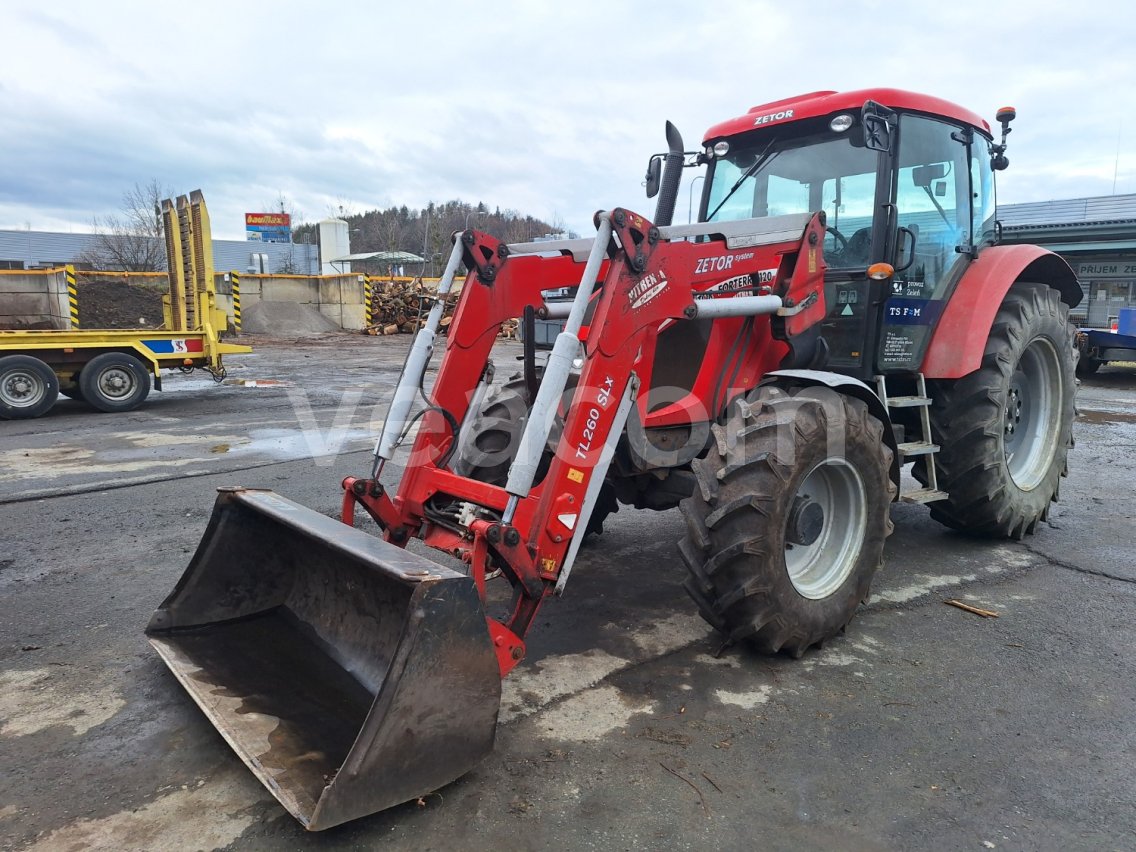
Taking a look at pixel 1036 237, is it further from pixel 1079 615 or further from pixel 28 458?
pixel 28 458

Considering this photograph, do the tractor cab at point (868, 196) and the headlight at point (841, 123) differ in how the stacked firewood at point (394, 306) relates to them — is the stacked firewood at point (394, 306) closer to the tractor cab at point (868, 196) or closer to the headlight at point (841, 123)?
the tractor cab at point (868, 196)

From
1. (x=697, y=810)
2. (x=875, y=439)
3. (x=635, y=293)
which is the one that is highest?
(x=635, y=293)

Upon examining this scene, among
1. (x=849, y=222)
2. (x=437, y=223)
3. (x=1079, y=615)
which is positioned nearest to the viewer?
(x=1079, y=615)

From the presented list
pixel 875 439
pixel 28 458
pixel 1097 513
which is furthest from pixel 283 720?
pixel 28 458

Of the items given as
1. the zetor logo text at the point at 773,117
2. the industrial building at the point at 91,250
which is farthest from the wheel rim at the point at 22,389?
the industrial building at the point at 91,250

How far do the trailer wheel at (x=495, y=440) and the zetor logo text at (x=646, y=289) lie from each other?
1.03m

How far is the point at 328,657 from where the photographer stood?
332cm

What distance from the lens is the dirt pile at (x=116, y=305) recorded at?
57.5ft

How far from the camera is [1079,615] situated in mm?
4207

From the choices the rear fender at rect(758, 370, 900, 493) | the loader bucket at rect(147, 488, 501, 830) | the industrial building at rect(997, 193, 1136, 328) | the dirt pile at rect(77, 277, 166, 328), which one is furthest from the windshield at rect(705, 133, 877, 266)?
the dirt pile at rect(77, 277, 166, 328)

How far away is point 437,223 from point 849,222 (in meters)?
A: 57.2

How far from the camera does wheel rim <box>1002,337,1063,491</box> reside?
5.68 m

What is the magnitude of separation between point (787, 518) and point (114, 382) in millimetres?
10762

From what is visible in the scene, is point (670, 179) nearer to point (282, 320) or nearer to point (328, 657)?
point (328, 657)
